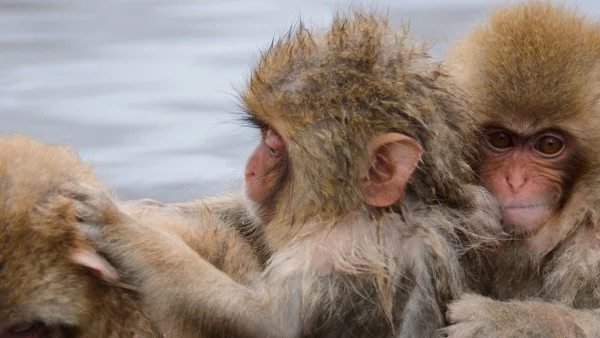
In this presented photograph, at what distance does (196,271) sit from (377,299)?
639 mm

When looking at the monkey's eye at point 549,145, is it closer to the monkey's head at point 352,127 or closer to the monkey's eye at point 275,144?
the monkey's head at point 352,127

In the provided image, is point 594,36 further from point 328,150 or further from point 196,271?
point 196,271

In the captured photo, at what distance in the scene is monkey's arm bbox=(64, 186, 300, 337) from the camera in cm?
606

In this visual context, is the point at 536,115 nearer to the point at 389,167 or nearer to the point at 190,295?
the point at 389,167

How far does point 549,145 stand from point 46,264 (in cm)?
212

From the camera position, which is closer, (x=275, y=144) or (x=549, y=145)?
(x=275, y=144)

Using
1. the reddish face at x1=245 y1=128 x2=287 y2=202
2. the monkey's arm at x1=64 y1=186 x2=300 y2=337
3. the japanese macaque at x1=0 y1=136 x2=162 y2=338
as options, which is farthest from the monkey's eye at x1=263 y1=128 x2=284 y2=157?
the japanese macaque at x1=0 y1=136 x2=162 y2=338

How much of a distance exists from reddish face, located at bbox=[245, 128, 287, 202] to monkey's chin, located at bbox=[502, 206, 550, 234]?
90 centimetres

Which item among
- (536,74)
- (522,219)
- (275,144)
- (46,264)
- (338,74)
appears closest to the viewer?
(46,264)

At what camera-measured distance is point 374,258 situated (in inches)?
Result: 241

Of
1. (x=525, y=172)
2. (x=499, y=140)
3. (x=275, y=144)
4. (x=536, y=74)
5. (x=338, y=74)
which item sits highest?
(x=338, y=74)

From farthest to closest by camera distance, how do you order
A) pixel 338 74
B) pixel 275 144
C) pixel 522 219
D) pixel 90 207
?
1. pixel 522 219
2. pixel 275 144
3. pixel 338 74
4. pixel 90 207

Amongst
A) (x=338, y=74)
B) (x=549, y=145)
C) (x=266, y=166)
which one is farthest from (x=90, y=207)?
(x=549, y=145)

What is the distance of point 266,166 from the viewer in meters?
6.32
